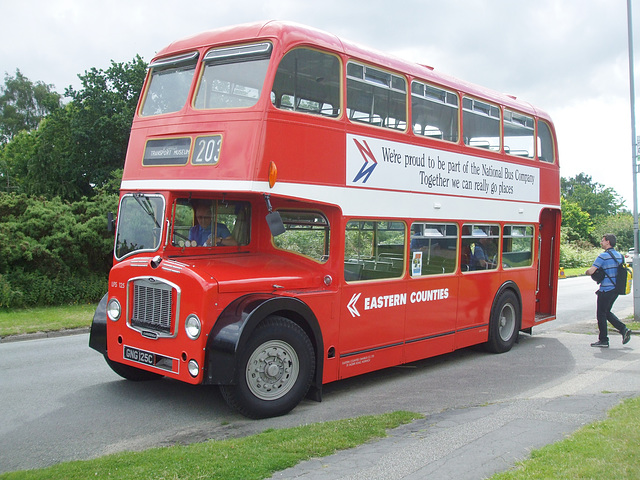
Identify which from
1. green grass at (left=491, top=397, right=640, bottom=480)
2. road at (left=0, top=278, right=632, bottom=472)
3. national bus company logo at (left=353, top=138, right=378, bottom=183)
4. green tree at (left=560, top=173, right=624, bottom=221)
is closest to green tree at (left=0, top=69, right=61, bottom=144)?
road at (left=0, top=278, right=632, bottom=472)

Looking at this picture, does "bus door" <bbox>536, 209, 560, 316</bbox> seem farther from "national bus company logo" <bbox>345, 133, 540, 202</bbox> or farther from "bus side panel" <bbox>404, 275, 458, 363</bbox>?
"bus side panel" <bbox>404, 275, 458, 363</bbox>

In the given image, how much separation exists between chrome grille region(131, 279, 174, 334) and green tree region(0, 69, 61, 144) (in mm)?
52776

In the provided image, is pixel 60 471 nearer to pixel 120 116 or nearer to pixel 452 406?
pixel 452 406

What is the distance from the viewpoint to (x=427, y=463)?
191 inches

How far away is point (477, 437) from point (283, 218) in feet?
11.2

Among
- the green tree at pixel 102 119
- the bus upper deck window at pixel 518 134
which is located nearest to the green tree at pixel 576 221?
the green tree at pixel 102 119

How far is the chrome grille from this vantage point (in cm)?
653

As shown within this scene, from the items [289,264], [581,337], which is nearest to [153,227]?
[289,264]

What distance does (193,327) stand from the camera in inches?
245

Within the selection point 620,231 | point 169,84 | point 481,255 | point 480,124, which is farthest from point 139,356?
point 620,231

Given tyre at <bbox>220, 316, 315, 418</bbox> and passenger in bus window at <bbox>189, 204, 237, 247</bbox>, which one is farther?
passenger in bus window at <bbox>189, 204, 237, 247</bbox>

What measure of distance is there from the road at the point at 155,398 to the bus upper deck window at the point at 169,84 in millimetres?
3409

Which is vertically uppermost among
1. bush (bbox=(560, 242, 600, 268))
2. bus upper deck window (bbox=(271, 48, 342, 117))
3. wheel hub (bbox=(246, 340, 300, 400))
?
bus upper deck window (bbox=(271, 48, 342, 117))

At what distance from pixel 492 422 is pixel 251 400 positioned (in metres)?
2.38
